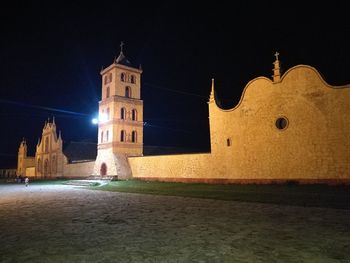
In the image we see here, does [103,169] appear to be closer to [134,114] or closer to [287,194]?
[134,114]

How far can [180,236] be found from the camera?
6129 millimetres

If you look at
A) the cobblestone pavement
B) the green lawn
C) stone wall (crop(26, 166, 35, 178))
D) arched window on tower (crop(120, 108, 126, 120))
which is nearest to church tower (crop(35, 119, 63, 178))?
stone wall (crop(26, 166, 35, 178))

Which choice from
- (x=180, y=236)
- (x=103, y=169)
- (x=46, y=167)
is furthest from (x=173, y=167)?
(x=46, y=167)

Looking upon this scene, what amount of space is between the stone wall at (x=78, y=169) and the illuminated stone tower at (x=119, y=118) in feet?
8.99

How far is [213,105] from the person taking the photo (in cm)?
2556

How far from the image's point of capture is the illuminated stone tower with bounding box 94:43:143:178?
34881mm

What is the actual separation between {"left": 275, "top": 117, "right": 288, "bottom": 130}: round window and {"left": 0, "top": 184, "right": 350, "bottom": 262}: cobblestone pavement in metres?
12.2

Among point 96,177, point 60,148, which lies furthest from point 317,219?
point 60,148

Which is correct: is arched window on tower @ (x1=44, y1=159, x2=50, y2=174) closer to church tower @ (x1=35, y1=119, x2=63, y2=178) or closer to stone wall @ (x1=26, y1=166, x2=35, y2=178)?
church tower @ (x1=35, y1=119, x2=63, y2=178)

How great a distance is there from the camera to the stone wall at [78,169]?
39.0 meters

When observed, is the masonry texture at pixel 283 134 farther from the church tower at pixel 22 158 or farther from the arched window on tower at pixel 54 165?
the church tower at pixel 22 158

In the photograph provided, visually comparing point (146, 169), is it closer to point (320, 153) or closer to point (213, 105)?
point (213, 105)

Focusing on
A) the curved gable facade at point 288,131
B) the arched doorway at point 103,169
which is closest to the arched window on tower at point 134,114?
the arched doorway at point 103,169

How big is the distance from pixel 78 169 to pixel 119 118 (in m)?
11.6
